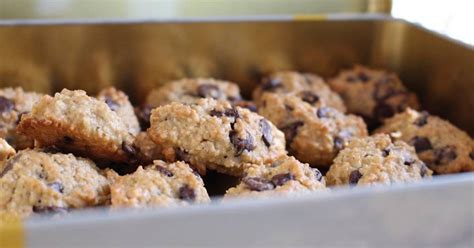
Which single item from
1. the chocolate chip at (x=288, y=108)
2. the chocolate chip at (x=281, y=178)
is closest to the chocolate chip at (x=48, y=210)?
the chocolate chip at (x=281, y=178)

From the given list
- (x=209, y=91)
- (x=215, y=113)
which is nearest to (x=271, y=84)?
(x=209, y=91)

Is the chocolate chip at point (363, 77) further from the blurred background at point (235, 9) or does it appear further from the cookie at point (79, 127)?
the cookie at point (79, 127)

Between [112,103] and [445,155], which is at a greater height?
[112,103]

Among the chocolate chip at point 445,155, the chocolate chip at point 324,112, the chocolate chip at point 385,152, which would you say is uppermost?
the chocolate chip at point 324,112

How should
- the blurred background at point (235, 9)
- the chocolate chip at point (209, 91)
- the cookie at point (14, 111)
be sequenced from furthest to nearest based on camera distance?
the blurred background at point (235, 9)
the chocolate chip at point (209, 91)
the cookie at point (14, 111)

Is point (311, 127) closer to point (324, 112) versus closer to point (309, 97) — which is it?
point (324, 112)

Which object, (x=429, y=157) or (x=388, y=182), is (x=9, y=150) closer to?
(x=388, y=182)

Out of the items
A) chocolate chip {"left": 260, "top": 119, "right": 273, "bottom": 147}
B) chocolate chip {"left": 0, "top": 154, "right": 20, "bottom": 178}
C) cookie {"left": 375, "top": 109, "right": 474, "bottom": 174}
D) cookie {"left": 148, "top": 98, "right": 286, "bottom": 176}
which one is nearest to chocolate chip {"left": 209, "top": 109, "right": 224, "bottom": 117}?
cookie {"left": 148, "top": 98, "right": 286, "bottom": 176}
